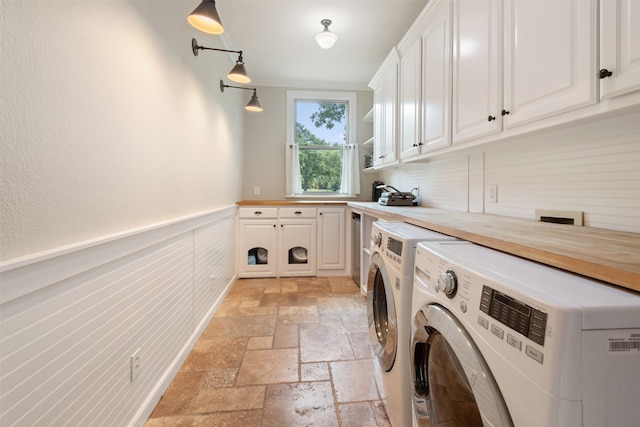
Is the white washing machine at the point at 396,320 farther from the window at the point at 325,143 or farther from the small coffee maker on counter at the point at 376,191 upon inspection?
the window at the point at 325,143

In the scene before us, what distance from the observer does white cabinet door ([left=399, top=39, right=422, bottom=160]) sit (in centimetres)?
217

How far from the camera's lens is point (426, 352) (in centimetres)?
93

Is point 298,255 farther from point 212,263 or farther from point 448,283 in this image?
point 448,283

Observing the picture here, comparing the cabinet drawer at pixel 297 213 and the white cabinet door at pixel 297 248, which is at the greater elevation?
the cabinet drawer at pixel 297 213

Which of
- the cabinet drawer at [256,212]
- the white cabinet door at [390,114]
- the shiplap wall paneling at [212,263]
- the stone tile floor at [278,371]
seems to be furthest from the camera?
the cabinet drawer at [256,212]

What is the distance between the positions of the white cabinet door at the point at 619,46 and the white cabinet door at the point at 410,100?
4.18 ft

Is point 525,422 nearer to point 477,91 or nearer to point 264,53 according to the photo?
point 477,91

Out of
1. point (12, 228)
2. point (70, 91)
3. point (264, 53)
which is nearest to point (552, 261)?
point (12, 228)

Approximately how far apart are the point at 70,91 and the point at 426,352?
4.56ft

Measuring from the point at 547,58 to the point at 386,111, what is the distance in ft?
6.02

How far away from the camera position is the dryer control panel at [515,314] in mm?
468

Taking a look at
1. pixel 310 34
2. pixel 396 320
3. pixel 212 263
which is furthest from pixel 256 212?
pixel 396 320

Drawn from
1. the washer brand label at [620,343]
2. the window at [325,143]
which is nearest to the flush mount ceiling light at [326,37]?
the window at [325,143]

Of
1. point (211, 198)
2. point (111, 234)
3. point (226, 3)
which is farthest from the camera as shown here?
point (211, 198)
